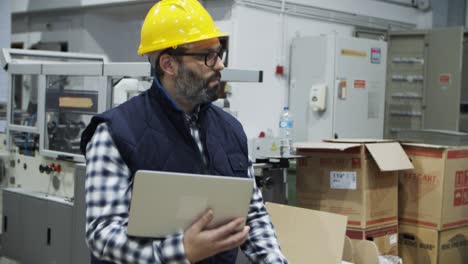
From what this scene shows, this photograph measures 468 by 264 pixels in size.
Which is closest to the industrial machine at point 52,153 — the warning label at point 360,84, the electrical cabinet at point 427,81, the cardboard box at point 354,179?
the cardboard box at point 354,179

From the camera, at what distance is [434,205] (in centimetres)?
327

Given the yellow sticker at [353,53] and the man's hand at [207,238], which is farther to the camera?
the yellow sticker at [353,53]

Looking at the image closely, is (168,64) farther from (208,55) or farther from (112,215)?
(112,215)

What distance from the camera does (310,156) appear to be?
3299mm

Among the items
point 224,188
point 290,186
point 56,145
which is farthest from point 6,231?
point 224,188

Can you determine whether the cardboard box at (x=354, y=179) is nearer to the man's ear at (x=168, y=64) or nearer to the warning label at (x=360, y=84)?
the man's ear at (x=168, y=64)

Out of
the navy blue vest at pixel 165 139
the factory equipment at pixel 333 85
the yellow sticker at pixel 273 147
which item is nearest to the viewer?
the navy blue vest at pixel 165 139

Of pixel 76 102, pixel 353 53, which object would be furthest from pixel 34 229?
pixel 353 53

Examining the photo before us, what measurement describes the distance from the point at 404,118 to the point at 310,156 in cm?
353

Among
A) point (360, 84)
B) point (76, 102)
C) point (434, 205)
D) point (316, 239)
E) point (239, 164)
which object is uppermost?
point (360, 84)

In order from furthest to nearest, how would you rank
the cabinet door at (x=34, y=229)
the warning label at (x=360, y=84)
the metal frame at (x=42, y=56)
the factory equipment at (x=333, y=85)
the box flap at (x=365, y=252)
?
the warning label at (x=360, y=84) < the factory equipment at (x=333, y=85) < the metal frame at (x=42, y=56) < the cabinet door at (x=34, y=229) < the box flap at (x=365, y=252)

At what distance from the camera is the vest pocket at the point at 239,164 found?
166 centimetres

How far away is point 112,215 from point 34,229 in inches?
113

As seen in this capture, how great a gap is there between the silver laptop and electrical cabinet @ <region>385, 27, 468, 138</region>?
204 inches
